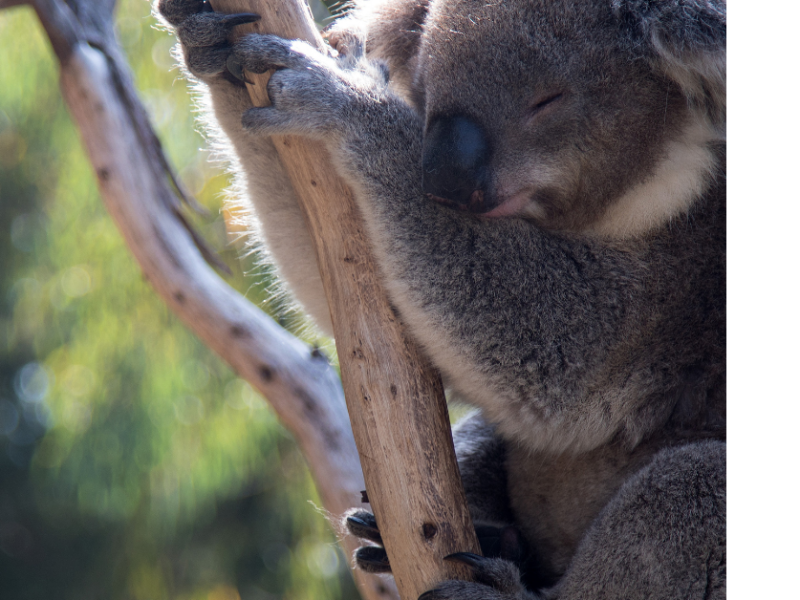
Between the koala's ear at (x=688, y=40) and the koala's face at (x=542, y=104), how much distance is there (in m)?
0.04

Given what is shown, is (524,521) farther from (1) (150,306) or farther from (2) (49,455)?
(2) (49,455)

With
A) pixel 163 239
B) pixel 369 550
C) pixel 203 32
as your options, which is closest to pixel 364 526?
pixel 369 550

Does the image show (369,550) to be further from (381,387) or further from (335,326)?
(335,326)

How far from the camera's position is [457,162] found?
1.54 metres

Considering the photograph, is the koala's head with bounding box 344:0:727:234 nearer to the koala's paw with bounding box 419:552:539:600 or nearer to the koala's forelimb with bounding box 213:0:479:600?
the koala's forelimb with bounding box 213:0:479:600

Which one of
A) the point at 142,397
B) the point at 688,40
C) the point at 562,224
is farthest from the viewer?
the point at 142,397

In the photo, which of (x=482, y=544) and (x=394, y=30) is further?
(x=394, y=30)

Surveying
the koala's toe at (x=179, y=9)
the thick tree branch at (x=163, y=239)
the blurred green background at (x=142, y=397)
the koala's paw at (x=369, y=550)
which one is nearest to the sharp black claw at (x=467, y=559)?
the koala's paw at (x=369, y=550)

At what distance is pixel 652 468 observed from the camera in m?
1.70

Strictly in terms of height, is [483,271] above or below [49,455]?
above

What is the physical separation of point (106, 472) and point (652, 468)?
15.0ft

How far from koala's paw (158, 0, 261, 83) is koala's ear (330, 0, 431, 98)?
0.44m

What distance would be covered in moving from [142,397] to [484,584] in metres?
4.08
